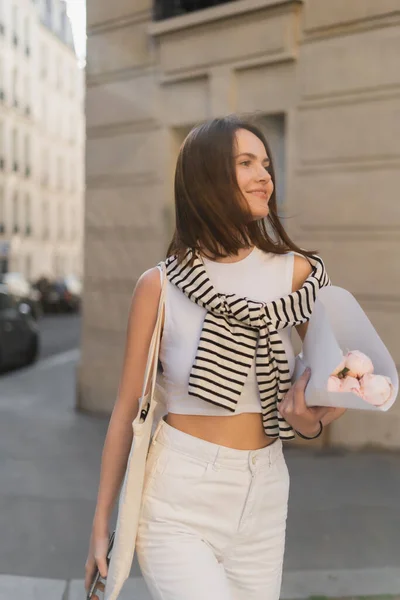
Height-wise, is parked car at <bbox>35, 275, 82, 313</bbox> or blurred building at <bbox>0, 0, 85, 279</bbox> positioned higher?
blurred building at <bbox>0, 0, 85, 279</bbox>

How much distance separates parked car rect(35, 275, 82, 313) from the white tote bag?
27.2 metres

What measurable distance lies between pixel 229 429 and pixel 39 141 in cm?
4727

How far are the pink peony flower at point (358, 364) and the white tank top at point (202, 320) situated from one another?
32 cm

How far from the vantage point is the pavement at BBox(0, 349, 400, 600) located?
3.63 m

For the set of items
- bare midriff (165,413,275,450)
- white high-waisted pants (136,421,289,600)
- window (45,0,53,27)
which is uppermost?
window (45,0,53,27)

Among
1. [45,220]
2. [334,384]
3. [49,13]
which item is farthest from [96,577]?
[49,13]

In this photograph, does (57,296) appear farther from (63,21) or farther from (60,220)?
(63,21)

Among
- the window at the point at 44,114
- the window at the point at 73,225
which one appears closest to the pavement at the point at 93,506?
the window at the point at 44,114

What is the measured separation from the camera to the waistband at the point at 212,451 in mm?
1820

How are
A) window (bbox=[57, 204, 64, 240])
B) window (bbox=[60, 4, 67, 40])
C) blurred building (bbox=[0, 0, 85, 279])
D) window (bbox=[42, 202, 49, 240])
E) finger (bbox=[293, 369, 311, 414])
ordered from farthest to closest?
window (bbox=[60, 4, 67, 40]) → window (bbox=[57, 204, 64, 240]) → window (bbox=[42, 202, 49, 240]) → blurred building (bbox=[0, 0, 85, 279]) → finger (bbox=[293, 369, 311, 414])

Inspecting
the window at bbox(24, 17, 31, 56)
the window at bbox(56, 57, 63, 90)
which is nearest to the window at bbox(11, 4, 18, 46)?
the window at bbox(24, 17, 31, 56)

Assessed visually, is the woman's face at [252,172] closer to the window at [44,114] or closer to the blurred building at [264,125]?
the blurred building at [264,125]

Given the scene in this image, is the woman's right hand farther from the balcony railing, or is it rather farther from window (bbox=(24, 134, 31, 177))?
window (bbox=(24, 134, 31, 177))

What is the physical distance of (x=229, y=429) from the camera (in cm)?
186
